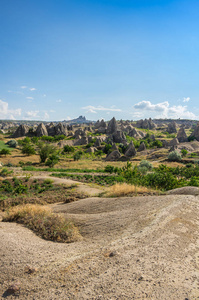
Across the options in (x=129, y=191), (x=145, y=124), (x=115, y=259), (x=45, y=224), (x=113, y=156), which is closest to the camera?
(x=115, y=259)

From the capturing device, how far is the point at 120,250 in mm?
4184

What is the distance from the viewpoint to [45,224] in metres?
5.82

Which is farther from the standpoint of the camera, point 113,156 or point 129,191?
point 113,156

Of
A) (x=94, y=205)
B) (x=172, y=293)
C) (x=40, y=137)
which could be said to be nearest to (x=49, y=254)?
(x=172, y=293)

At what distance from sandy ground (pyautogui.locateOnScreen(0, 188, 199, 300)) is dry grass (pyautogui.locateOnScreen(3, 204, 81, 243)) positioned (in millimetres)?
271

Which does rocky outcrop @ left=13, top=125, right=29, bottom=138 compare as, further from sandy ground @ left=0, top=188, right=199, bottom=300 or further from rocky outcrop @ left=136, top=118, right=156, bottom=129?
sandy ground @ left=0, top=188, right=199, bottom=300

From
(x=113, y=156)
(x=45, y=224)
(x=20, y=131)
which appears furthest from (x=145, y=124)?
(x=45, y=224)

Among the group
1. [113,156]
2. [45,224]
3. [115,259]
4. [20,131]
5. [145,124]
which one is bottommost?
[113,156]

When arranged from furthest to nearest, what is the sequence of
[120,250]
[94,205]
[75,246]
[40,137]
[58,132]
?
[58,132] → [40,137] → [94,205] → [75,246] → [120,250]

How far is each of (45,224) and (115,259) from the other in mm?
2772

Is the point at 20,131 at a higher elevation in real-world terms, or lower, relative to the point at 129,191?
higher

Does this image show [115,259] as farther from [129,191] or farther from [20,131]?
[20,131]

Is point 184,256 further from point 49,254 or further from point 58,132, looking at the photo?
point 58,132

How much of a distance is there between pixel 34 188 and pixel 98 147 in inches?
1334
